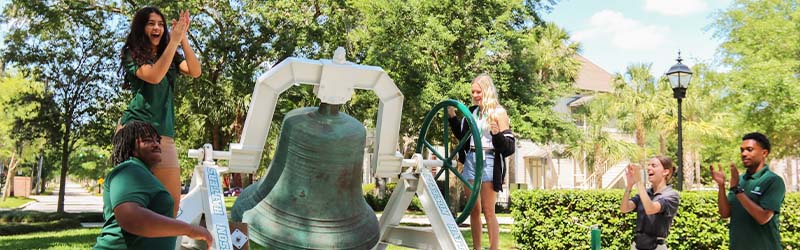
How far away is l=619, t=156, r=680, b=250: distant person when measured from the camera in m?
4.88

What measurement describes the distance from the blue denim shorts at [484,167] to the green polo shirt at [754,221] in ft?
5.32

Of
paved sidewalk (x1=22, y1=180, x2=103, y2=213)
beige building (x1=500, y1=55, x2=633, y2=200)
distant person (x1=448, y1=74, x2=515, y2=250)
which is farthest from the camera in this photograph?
beige building (x1=500, y1=55, x2=633, y2=200)

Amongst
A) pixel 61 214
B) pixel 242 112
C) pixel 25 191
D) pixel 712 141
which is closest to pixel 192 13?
→ pixel 242 112

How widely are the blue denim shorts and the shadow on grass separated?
7.79 meters

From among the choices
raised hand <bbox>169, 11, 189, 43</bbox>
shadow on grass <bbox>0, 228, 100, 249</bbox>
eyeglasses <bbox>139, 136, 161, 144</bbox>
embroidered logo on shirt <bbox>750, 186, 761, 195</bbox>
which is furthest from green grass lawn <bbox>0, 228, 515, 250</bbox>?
eyeglasses <bbox>139, 136, 161, 144</bbox>

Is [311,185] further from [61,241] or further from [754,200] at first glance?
[61,241]

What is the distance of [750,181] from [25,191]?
52213 mm

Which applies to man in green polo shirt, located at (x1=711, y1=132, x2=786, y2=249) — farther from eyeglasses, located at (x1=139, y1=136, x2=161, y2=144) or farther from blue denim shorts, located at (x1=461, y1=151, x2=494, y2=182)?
eyeglasses, located at (x1=139, y1=136, x2=161, y2=144)

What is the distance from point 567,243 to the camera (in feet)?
34.0

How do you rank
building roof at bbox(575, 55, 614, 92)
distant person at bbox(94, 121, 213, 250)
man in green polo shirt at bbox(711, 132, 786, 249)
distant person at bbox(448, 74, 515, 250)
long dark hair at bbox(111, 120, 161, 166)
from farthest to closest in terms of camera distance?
building roof at bbox(575, 55, 614, 92), distant person at bbox(448, 74, 515, 250), man in green polo shirt at bbox(711, 132, 786, 249), long dark hair at bbox(111, 120, 161, 166), distant person at bbox(94, 121, 213, 250)

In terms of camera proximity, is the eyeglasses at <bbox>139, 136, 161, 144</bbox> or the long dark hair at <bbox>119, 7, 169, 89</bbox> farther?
the long dark hair at <bbox>119, 7, 169, 89</bbox>

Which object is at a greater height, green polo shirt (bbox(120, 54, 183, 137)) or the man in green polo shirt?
green polo shirt (bbox(120, 54, 183, 137))

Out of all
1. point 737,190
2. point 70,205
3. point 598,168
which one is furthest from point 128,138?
point 598,168

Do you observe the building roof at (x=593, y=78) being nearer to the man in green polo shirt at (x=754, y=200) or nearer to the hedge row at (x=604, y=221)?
the hedge row at (x=604, y=221)
